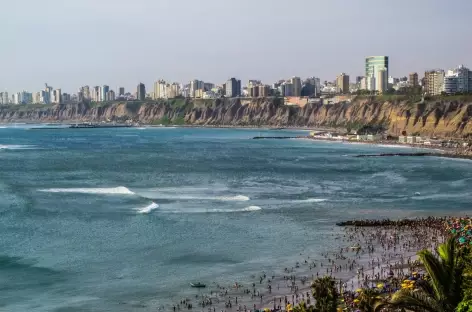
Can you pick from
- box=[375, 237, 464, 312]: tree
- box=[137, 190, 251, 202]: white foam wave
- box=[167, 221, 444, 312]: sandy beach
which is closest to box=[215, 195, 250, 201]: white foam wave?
box=[137, 190, 251, 202]: white foam wave

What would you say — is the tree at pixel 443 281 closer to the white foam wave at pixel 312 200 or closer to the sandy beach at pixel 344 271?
the sandy beach at pixel 344 271

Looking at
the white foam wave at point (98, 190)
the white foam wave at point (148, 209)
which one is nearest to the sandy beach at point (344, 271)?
the white foam wave at point (148, 209)

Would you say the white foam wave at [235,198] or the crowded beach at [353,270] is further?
the white foam wave at [235,198]

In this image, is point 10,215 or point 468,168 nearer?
point 10,215

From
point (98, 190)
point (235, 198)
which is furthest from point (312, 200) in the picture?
point (98, 190)

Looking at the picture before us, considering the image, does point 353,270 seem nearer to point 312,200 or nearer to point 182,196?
point 312,200

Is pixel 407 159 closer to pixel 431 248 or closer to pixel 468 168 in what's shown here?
pixel 468 168

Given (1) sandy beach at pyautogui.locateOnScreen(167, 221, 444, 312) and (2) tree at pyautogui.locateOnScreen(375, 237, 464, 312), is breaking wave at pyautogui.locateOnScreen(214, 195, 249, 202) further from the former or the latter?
(2) tree at pyautogui.locateOnScreen(375, 237, 464, 312)

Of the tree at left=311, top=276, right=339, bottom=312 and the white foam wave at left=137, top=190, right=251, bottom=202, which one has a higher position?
the tree at left=311, top=276, right=339, bottom=312

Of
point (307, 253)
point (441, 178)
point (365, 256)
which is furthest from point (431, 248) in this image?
point (441, 178)
